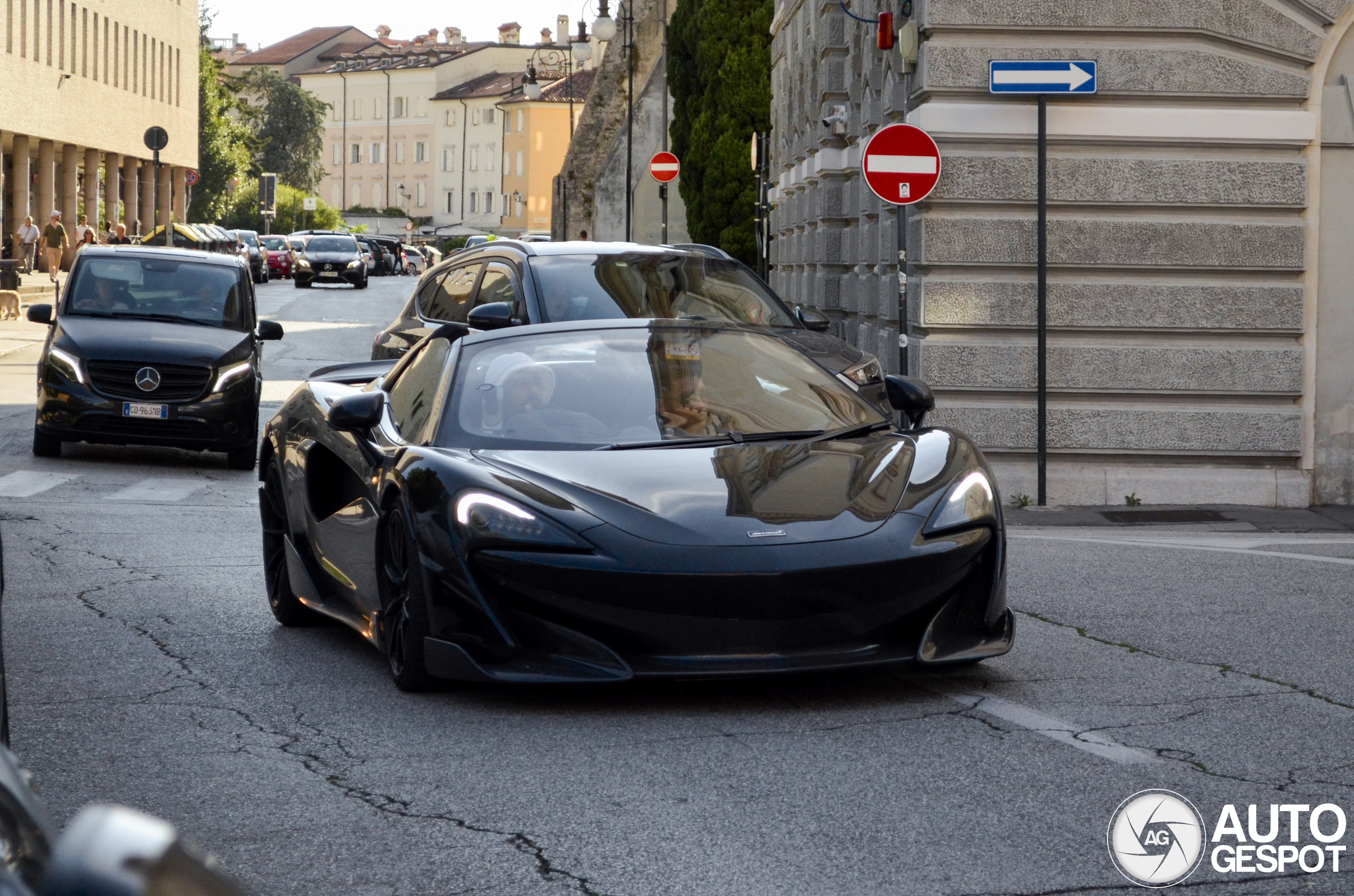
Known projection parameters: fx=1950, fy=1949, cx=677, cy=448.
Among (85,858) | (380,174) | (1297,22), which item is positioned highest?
(380,174)

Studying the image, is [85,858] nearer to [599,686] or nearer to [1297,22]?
[599,686]

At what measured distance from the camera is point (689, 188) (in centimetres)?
3878

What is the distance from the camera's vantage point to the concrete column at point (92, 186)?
62562 mm

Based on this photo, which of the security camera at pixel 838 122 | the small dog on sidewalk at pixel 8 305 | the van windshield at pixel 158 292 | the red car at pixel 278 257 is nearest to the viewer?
the van windshield at pixel 158 292

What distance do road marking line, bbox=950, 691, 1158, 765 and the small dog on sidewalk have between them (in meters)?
31.2

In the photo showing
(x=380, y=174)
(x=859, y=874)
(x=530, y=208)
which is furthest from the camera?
(x=380, y=174)

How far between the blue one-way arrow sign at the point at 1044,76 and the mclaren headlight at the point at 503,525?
8590mm

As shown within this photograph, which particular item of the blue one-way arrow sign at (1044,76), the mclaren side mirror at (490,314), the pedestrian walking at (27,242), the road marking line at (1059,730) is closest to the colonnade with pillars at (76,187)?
the pedestrian walking at (27,242)

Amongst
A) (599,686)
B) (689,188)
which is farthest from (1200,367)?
(689,188)

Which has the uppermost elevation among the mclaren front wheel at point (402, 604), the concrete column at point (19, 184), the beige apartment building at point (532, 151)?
the beige apartment building at point (532, 151)

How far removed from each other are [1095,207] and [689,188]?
2521 centimetres

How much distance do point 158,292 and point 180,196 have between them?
66.5 meters

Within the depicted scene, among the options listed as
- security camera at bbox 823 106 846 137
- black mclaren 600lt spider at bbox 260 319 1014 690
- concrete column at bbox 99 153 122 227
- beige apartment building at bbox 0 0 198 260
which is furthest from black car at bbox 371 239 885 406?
concrete column at bbox 99 153 122 227

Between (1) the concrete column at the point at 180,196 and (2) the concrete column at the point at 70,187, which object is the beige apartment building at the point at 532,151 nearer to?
(1) the concrete column at the point at 180,196
